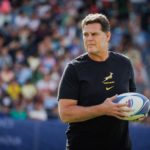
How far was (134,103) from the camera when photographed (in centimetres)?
595

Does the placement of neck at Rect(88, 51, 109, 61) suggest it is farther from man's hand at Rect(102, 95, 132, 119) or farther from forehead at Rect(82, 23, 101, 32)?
man's hand at Rect(102, 95, 132, 119)

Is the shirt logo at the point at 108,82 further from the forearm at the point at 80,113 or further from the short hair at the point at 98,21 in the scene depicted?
the short hair at the point at 98,21

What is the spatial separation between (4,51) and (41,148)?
180 inches

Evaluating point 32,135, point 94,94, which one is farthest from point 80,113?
point 32,135

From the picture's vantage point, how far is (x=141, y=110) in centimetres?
605

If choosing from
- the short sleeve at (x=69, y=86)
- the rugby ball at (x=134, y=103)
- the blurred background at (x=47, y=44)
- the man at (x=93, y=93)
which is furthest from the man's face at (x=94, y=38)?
the blurred background at (x=47, y=44)

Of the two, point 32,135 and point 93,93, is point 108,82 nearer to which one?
point 93,93

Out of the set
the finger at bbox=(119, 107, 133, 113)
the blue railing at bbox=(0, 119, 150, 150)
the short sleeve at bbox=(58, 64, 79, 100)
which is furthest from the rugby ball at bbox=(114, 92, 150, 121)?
the blue railing at bbox=(0, 119, 150, 150)

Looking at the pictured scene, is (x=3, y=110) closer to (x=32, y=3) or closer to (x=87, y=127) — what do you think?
(x=32, y=3)

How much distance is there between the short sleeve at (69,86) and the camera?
580 cm

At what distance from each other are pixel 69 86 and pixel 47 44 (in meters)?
9.47

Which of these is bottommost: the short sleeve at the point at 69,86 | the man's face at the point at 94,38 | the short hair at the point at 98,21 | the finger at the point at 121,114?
the finger at the point at 121,114

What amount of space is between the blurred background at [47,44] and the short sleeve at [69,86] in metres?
6.08

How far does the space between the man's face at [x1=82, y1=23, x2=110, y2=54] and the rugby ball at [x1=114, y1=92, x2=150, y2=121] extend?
49cm
